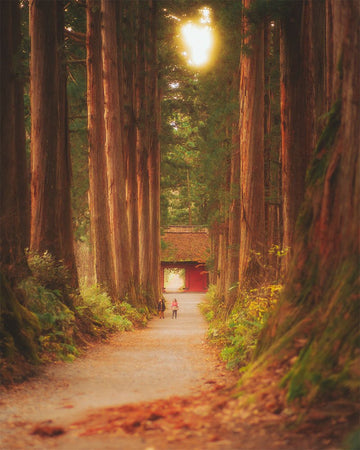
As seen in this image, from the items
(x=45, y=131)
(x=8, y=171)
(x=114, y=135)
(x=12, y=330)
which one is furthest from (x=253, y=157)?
(x=12, y=330)

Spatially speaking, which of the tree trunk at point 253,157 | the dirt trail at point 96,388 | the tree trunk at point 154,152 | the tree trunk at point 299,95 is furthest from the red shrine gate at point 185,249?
the tree trunk at point 299,95

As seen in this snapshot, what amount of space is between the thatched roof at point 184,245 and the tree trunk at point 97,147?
40.0 meters

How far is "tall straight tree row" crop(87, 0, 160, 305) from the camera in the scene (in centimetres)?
1889

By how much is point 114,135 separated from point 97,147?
1.89 metres

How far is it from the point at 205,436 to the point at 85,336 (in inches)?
343

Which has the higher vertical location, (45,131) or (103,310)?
(45,131)

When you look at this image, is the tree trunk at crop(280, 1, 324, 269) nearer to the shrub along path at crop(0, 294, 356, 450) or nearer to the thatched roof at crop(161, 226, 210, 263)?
the shrub along path at crop(0, 294, 356, 450)

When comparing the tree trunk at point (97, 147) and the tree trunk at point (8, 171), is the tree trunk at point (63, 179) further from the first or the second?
the tree trunk at point (97, 147)

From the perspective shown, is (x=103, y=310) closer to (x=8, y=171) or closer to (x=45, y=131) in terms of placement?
(x=45, y=131)

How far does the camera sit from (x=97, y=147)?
1894cm

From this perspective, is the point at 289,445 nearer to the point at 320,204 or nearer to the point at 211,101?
the point at 320,204

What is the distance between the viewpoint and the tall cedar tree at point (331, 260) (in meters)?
4.94

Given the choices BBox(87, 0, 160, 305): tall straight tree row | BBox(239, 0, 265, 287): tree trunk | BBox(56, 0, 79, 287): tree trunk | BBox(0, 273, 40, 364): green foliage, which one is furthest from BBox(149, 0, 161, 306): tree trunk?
BBox(0, 273, 40, 364): green foliage

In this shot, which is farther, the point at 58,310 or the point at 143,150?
the point at 143,150
